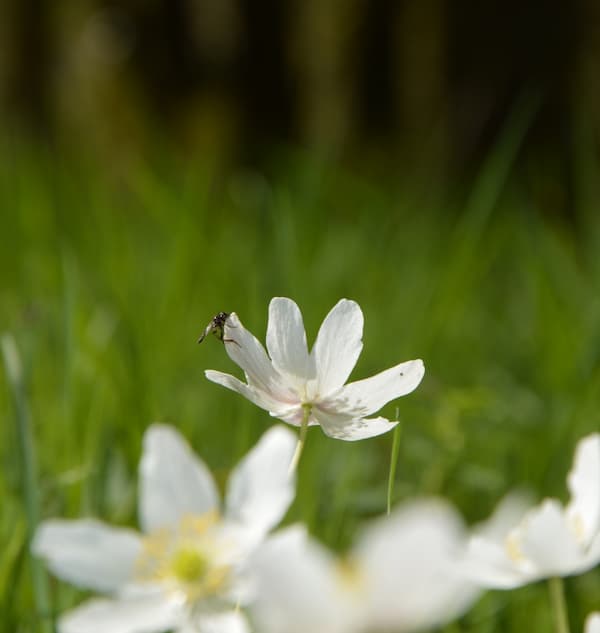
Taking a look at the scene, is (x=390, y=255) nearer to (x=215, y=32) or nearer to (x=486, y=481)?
(x=486, y=481)

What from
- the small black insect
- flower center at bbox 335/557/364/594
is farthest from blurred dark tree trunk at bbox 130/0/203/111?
flower center at bbox 335/557/364/594

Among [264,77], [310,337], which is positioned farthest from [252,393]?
[264,77]

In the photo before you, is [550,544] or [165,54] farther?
[165,54]

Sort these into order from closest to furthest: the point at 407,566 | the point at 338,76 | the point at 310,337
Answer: the point at 407,566 → the point at 310,337 → the point at 338,76

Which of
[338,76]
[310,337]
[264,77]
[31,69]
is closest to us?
[310,337]

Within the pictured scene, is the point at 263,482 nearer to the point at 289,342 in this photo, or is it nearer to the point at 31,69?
the point at 289,342

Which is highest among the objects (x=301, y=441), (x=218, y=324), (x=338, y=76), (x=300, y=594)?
(x=338, y=76)

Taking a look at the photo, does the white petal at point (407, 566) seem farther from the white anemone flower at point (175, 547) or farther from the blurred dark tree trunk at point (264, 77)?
the blurred dark tree trunk at point (264, 77)
